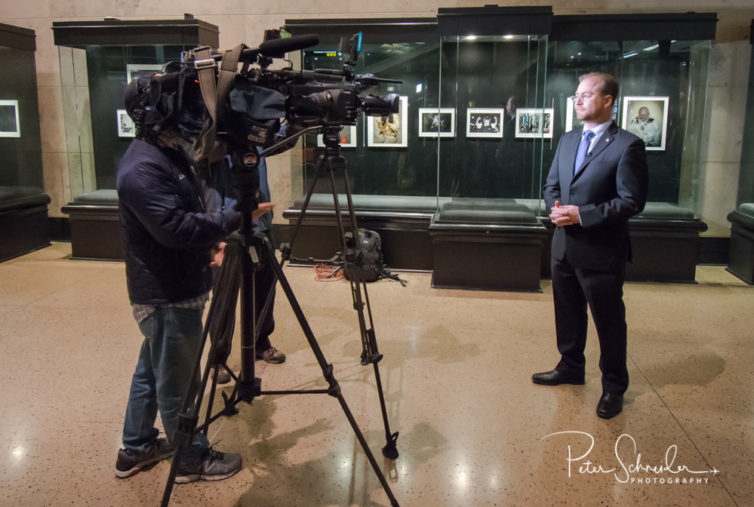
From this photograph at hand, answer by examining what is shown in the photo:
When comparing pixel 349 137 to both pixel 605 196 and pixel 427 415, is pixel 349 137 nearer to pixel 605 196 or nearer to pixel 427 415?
pixel 605 196

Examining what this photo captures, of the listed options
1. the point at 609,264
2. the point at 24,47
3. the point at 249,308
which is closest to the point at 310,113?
the point at 249,308

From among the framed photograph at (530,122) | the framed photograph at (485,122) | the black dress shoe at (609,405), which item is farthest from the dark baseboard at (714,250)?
the black dress shoe at (609,405)

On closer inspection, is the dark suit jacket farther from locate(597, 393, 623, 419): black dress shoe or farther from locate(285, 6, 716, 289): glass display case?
locate(285, 6, 716, 289): glass display case

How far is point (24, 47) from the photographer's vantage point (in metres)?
7.18

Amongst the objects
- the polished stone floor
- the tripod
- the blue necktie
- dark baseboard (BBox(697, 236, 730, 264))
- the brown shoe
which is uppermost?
the blue necktie

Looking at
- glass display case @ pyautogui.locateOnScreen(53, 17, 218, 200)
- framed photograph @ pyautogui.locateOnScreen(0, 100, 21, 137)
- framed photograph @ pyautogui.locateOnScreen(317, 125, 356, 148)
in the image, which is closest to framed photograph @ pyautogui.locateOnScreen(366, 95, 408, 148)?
framed photograph @ pyautogui.locateOnScreen(317, 125, 356, 148)

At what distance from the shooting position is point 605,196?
3.15 m

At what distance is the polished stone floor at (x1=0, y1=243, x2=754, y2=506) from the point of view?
2.57m

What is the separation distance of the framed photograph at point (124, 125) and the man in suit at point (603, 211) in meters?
5.55

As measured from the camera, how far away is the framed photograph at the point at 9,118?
7035mm

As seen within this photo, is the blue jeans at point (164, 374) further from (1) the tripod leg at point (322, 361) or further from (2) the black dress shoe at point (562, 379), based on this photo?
(2) the black dress shoe at point (562, 379)

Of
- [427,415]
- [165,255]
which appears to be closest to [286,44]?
[165,255]

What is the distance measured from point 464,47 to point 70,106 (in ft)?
15.0

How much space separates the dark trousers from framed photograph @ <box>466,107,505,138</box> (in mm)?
2637
